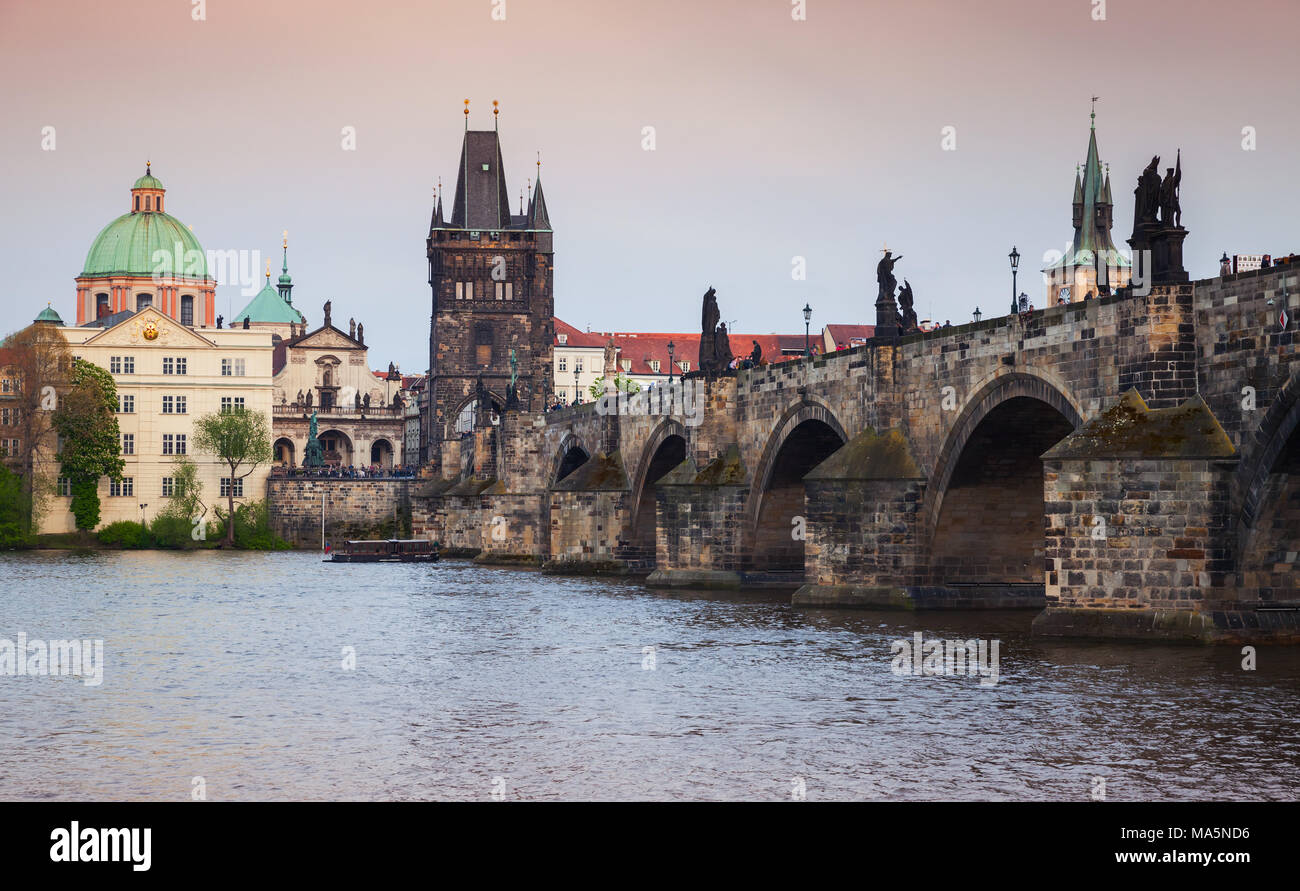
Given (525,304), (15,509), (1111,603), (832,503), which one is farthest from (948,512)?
(525,304)

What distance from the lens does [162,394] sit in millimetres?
105312

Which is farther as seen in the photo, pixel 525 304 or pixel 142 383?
pixel 525 304

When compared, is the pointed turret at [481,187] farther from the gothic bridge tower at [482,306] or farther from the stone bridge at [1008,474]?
the stone bridge at [1008,474]

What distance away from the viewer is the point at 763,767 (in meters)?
18.7

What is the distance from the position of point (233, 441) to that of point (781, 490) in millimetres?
Answer: 61781

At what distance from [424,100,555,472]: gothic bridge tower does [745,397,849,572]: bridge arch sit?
79654 mm

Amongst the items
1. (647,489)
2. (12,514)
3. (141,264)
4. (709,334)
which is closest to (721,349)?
(709,334)

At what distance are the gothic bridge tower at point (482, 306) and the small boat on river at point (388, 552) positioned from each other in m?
40.8

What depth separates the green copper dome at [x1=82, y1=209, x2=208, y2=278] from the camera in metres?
136

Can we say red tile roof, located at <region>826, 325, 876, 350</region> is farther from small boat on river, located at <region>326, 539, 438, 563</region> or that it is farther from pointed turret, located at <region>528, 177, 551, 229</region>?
small boat on river, located at <region>326, 539, 438, 563</region>

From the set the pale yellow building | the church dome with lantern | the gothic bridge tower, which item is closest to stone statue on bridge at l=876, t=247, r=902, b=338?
the pale yellow building

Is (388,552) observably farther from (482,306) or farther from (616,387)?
(482,306)
